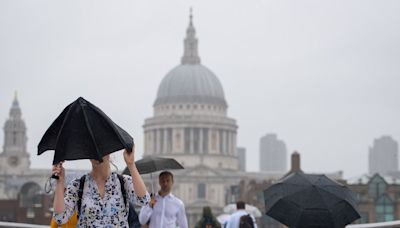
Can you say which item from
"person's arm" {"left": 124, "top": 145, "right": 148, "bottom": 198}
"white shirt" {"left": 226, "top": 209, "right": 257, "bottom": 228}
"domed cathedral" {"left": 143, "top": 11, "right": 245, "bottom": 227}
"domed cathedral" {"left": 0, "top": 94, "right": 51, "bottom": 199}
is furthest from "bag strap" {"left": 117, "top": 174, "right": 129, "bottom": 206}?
"domed cathedral" {"left": 143, "top": 11, "right": 245, "bottom": 227}

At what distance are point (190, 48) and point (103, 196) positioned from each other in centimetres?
15642

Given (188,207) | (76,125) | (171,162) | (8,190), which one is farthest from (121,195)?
(188,207)

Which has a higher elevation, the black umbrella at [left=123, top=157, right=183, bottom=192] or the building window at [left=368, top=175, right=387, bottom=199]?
the building window at [left=368, top=175, right=387, bottom=199]

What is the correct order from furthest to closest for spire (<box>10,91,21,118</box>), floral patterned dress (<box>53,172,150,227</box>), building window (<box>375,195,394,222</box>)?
spire (<box>10,91,21,118</box>) → building window (<box>375,195,394,222</box>) → floral patterned dress (<box>53,172,150,227</box>)

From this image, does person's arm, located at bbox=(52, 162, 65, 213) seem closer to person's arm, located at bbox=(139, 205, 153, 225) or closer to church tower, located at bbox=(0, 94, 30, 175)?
person's arm, located at bbox=(139, 205, 153, 225)

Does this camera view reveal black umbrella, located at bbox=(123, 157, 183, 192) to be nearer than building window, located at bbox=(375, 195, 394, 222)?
Yes

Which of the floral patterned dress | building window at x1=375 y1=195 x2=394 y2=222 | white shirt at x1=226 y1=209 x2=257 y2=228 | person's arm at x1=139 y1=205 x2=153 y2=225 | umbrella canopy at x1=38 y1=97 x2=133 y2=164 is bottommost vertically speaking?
the floral patterned dress

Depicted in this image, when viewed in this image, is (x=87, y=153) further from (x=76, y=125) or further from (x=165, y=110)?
(x=165, y=110)

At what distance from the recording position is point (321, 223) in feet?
30.7

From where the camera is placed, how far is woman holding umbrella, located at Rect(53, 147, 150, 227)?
6.52m

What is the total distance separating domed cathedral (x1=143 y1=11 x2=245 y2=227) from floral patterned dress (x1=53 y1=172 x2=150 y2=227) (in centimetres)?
13320

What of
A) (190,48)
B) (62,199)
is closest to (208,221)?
(62,199)

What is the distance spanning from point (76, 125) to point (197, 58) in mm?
154777

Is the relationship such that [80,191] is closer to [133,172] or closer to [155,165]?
[133,172]
